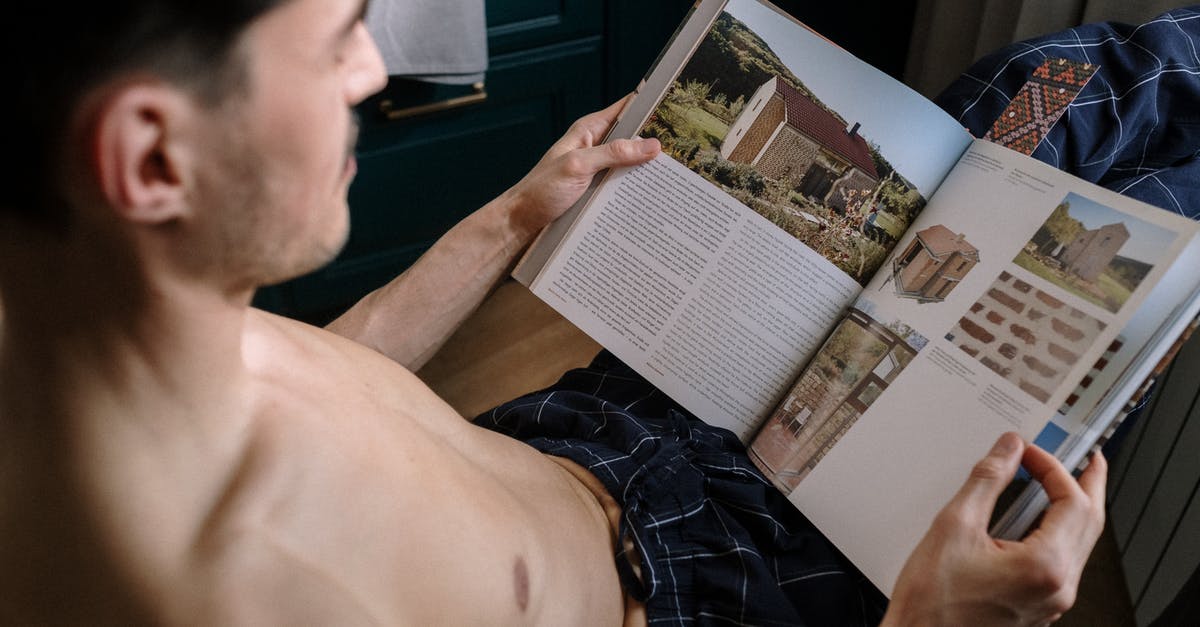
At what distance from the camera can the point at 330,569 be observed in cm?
53

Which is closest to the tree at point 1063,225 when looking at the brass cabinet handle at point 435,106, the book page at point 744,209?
the book page at point 744,209

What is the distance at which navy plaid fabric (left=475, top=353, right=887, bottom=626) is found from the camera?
755mm

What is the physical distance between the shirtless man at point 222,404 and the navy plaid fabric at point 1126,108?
0.45 metres

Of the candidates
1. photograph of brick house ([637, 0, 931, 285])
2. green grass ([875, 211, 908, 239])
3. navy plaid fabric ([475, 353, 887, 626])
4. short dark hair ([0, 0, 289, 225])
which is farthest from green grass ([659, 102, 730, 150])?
short dark hair ([0, 0, 289, 225])

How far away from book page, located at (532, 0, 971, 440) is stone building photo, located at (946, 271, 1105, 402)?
0.11 metres

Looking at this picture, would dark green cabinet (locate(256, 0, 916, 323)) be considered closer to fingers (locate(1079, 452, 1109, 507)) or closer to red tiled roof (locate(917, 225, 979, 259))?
red tiled roof (locate(917, 225, 979, 259))

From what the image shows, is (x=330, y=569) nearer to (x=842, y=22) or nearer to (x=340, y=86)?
(x=340, y=86)

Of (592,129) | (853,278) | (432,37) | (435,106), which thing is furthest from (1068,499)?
(435,106)

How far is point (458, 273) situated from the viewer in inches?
37.5

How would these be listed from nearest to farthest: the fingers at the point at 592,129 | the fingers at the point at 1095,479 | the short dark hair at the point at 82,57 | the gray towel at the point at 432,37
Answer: the short dark hair at the point at 82,57 → the fingers at the point at 1095,479 → the fingers at the point at 592,129 → the gray towel at the point at 432,37

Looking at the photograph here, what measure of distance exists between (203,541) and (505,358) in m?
1.34

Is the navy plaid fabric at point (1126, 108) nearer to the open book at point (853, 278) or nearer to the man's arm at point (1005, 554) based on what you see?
the open book at point (853, 278)

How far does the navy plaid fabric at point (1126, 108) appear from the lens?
35.6 inches

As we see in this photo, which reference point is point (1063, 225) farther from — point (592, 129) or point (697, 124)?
point (592, 129)
